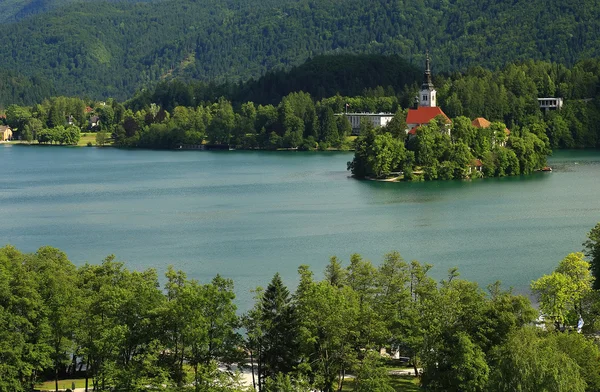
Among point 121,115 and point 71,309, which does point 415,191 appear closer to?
point 71,309

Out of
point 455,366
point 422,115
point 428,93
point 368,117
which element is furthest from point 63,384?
point 368,117

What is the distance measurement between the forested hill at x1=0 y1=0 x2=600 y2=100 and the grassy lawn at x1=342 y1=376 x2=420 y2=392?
93955 mm

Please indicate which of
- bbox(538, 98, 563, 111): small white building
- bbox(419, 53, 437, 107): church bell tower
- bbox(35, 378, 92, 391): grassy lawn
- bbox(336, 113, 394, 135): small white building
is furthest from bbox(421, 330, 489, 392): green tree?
bbox(336, 113, 394, 135): small white building

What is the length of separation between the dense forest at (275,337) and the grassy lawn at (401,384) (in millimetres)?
206

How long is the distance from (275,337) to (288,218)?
21.6 metres

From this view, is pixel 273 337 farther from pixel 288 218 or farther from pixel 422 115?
pixel 422 115

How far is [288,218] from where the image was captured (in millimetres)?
41375

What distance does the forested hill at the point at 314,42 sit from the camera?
4542 inches

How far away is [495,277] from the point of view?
94.4 ft

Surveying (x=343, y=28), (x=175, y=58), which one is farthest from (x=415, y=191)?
(x=175, y=58)

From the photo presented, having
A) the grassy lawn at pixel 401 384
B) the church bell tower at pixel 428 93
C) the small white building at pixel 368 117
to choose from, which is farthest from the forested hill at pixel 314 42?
the grassy lawn at pixel 401 384

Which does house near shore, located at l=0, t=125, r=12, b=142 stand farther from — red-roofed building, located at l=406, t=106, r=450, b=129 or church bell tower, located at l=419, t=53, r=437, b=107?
red-roofed building, located at l=406, t=106, r=450, b=129

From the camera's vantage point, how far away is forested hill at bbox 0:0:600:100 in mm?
115375

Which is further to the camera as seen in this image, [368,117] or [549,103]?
[368,117]
